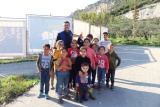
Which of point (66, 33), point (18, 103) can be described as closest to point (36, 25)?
point (66, 33)

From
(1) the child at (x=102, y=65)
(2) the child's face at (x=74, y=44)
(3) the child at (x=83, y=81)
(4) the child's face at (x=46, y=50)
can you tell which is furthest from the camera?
(1) the child at (x=102, y=65)

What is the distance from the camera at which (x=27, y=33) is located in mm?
13055

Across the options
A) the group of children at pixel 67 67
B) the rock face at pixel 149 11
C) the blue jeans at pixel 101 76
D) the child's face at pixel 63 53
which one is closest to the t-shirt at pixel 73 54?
the group of children at pixel 67 67

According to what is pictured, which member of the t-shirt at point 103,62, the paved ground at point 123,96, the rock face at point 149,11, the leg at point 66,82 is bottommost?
the paved ground at point 123,96

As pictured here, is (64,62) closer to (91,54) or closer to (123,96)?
(91,54)

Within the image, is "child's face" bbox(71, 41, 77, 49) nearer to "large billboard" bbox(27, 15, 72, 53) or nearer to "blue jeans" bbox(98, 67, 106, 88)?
"blue jeans" bbox(98, 67, 106, 88)

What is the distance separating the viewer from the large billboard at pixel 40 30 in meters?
13.2

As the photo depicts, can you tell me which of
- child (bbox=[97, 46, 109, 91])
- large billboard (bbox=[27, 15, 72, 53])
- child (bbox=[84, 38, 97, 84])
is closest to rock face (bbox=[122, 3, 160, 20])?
large billboard (bbox=[27, 15, 72, 53])

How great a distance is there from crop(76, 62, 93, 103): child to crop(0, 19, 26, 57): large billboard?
7.71 meters

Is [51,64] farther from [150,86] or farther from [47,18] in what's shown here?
[47,18]

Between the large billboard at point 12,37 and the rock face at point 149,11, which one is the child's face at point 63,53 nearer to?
the large billboard at point 12,37

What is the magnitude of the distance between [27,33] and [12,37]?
0.83 meters

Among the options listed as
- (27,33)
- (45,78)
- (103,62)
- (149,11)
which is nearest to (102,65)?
(103,62)

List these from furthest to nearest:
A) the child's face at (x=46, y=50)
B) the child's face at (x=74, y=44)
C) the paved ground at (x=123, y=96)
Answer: the child's face at (x=74, y=44)
the child's face at (x=46, y=50)
the paved ground at (x=123, y=96)
